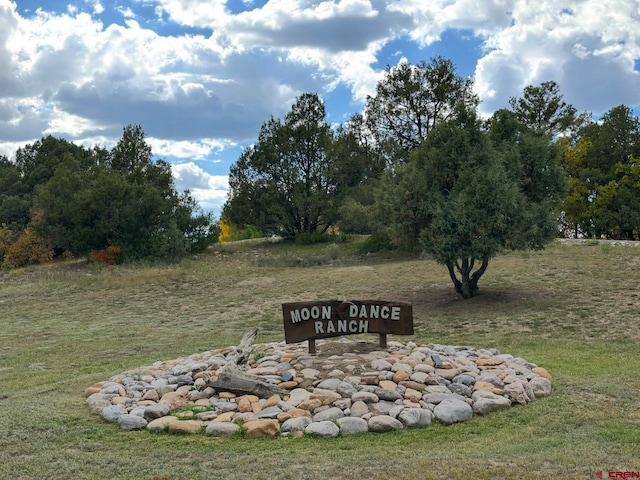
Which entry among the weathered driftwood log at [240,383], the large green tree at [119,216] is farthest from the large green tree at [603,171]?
the weathered driftwood log at [240,383]

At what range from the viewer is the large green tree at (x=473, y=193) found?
49.6 ft

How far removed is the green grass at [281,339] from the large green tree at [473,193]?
165 centimetres

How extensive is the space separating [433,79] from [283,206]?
11895 millimetres

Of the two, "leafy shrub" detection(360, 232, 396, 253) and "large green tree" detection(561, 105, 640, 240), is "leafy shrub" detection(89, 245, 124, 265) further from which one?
"large green tree" detection(561, 105, 640, 240)

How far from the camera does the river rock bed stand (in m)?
6.12

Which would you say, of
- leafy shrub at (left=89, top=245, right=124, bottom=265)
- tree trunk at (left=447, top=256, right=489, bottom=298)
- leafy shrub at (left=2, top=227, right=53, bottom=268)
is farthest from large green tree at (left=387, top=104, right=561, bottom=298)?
leafy shrub at (left=2, top=227, right=53, bottom=268)

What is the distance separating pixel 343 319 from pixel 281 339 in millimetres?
4645

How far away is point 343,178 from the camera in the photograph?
38562mm

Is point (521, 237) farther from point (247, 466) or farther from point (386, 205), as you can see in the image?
point (247, 466)

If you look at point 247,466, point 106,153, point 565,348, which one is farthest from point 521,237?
point 106,153

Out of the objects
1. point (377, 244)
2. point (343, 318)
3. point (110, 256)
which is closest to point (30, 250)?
point (110, 256)

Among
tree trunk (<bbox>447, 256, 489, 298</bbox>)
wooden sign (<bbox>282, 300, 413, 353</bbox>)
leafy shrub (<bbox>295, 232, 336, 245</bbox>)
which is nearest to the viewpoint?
wooden sign (<bbox>282, 300, 413, 353</bbox>)

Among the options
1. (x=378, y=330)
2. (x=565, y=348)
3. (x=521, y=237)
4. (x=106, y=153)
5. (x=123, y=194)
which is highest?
(x=106, y=153)

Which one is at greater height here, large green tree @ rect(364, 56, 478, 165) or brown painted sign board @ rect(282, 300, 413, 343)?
large green tree @ rect(364, 56, 478, 165)
